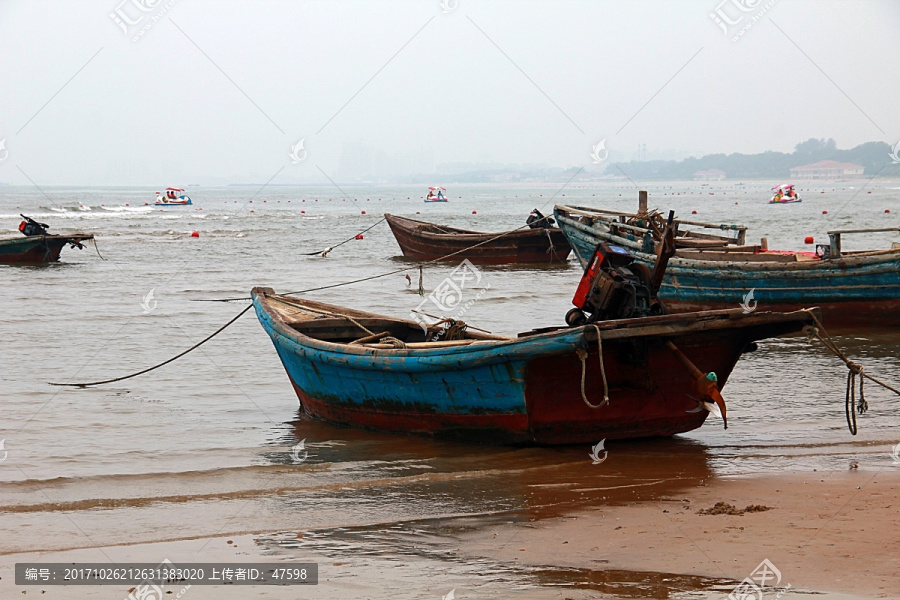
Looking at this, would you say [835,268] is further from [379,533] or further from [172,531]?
[172,531]

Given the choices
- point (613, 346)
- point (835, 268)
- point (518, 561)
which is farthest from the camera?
point (835, 268)

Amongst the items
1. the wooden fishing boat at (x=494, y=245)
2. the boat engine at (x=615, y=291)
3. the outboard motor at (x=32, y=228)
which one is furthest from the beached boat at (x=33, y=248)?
the boat engine at (x=615, y=291)

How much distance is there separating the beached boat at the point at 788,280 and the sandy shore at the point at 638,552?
21.5ft

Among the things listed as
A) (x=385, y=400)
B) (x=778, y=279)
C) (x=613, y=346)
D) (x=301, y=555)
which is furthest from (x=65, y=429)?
(x=778, y=279)

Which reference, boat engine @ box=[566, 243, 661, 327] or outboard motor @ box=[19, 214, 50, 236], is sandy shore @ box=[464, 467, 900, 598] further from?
outboard motor @ box=[19, 214, 50, 236]

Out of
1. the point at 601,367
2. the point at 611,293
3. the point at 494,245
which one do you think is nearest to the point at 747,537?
the point at 601,367

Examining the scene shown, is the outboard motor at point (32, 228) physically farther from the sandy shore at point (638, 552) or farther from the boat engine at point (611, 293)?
the boat engine at point (611, 293)

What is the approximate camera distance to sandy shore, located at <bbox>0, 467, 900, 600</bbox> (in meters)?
4.38

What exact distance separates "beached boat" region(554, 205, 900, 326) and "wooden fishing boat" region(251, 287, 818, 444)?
16.8ft

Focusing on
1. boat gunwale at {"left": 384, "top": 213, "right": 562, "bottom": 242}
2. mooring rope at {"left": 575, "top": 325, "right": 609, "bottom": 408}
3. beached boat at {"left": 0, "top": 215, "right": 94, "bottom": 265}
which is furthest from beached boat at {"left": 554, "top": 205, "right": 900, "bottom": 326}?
beached boat at {"left": 0, "top": 215, "right": 94, "bottom": 265}

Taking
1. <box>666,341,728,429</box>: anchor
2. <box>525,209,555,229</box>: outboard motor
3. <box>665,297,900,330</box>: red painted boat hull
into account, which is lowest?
<box>665,297,900,330</box>: red painted boat hull

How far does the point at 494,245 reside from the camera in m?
23.8

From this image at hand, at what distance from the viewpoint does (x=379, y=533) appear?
5.48 meters

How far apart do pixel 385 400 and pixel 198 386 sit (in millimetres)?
3701
